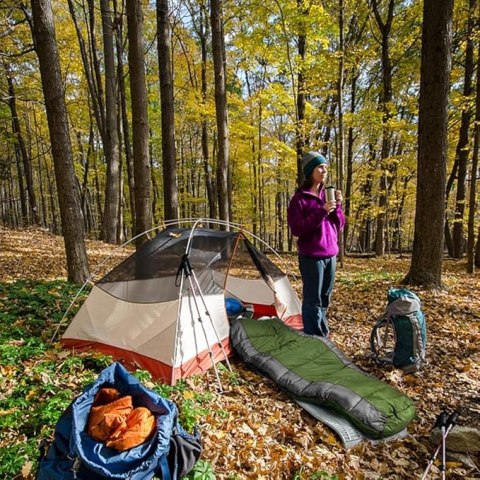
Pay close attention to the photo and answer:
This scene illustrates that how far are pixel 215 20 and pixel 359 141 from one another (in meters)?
12.2

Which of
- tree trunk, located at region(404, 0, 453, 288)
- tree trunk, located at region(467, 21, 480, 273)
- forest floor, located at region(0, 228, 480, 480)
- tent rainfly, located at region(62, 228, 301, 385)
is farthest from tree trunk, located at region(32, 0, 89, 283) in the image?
tree trunk, located at region(467, 21, 480, 273)

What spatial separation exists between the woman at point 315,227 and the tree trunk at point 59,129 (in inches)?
145

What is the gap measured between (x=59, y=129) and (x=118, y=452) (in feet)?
16.0

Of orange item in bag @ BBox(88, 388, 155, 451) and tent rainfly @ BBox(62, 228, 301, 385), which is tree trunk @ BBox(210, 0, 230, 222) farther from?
orange item in bag @ BBox(88, 388, 155, 451)

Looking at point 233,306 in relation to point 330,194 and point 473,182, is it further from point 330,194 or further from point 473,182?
point 473,182

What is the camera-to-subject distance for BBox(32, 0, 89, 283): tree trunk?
4.99m

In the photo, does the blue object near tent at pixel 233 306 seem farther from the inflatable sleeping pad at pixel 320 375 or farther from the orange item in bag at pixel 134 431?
the orange item in bag at pixel 134 431

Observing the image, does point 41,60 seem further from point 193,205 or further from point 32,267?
point 193,205

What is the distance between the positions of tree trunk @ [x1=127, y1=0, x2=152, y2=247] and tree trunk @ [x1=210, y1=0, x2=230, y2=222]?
2.31 metres

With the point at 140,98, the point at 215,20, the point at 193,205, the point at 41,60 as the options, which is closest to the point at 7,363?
the point at 41,60

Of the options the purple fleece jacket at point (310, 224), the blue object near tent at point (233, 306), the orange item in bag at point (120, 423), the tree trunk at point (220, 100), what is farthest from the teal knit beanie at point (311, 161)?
the tree trunk at point (220, 100)

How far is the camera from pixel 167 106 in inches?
310

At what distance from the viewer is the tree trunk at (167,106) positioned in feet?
24.0

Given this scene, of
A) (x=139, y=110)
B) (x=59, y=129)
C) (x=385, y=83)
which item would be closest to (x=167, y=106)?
(x=139, y=110)
